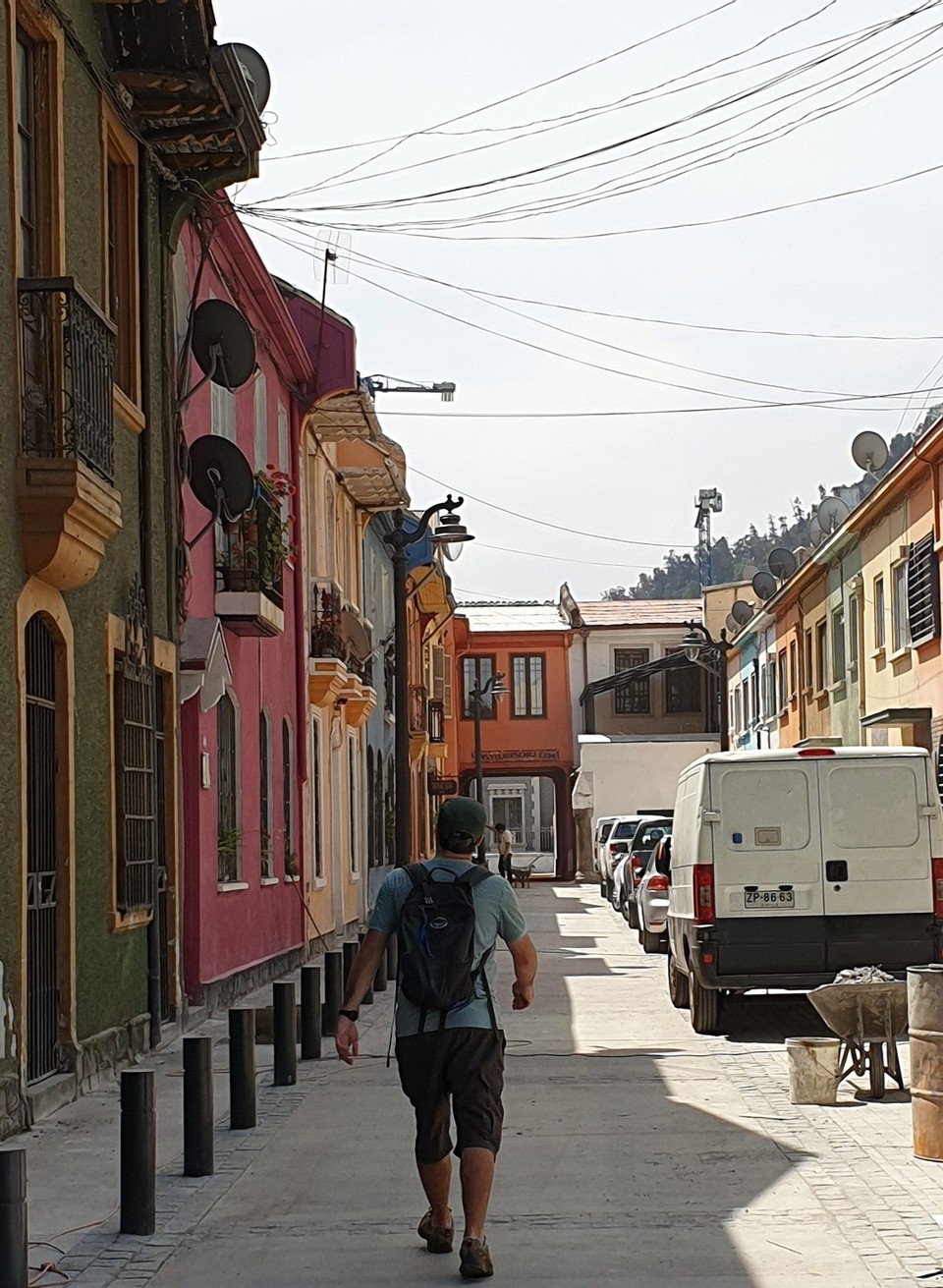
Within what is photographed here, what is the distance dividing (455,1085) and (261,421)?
15.5 m

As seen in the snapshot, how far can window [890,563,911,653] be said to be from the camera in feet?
94.7

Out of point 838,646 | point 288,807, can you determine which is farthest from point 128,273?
point 838,646

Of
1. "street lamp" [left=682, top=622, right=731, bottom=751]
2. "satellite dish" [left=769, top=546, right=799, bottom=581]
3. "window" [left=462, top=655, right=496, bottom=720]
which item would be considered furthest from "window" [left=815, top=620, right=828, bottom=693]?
"window" [left=462, top=655, right=496, bottom=720]

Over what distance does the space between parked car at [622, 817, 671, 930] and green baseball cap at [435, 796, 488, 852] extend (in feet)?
79.8

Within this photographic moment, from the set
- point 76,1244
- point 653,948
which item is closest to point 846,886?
point 76,1244

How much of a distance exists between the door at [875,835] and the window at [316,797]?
1126 cm

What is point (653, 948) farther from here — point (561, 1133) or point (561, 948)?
point (561, 1133)

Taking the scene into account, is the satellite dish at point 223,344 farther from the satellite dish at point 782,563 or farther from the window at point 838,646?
the satellite dish at point 782,563

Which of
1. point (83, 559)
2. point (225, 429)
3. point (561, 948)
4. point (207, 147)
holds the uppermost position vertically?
point (207, 147)

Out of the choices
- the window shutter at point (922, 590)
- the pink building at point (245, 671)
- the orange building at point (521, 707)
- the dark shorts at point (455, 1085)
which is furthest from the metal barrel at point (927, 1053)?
the orange building at point (521, 707)

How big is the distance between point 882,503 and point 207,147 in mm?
15715

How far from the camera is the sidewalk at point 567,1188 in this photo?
7383 mm

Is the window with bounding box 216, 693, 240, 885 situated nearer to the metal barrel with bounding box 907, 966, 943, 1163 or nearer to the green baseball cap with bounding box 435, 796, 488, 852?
the metal barrel with bounding box 907, 966, 943, 1163

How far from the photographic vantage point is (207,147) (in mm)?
15602
